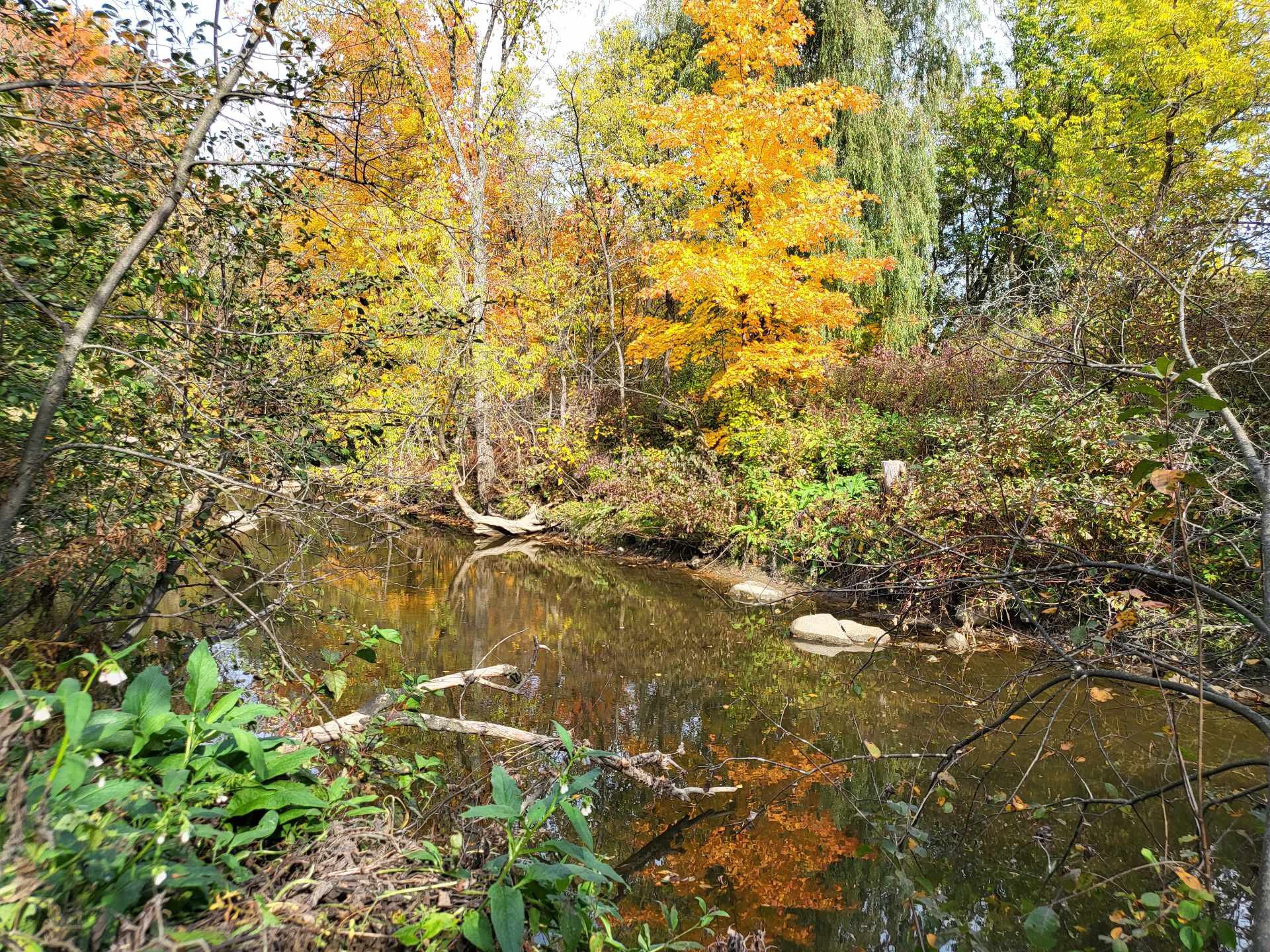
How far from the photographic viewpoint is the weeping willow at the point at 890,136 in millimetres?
13812

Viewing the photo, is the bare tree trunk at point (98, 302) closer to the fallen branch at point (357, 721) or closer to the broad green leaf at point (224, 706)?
the broad green leaf at point (224, 706)

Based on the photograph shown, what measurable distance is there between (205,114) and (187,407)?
111cm

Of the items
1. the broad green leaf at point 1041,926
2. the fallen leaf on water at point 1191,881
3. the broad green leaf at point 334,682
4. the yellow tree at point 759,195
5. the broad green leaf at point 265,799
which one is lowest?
the broad green leaf at point 1041,926

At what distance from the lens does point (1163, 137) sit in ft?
41.2

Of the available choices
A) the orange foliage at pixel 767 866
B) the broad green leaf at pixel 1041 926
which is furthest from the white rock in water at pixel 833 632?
the broad green leaf at pixel 1041 926

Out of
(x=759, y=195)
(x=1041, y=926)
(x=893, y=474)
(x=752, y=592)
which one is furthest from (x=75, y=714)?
(x=759, y=195)

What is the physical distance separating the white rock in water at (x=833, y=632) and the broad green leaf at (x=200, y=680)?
6.54 metres

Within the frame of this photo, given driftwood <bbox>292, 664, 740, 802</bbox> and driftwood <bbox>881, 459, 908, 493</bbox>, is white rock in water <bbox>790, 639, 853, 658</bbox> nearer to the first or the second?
driftwood <bbox>881, 459, 908, 493</bbox>

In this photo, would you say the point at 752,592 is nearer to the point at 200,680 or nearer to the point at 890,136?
the point at 200,680

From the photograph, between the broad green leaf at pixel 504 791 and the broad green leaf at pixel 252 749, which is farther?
the broad green leaf at pixel 504 791

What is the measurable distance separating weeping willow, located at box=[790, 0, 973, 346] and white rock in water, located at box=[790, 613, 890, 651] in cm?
751

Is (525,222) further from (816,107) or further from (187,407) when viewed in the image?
(187,407)

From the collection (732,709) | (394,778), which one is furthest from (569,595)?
(394,778)

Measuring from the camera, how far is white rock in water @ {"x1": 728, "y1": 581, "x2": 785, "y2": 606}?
941cm
